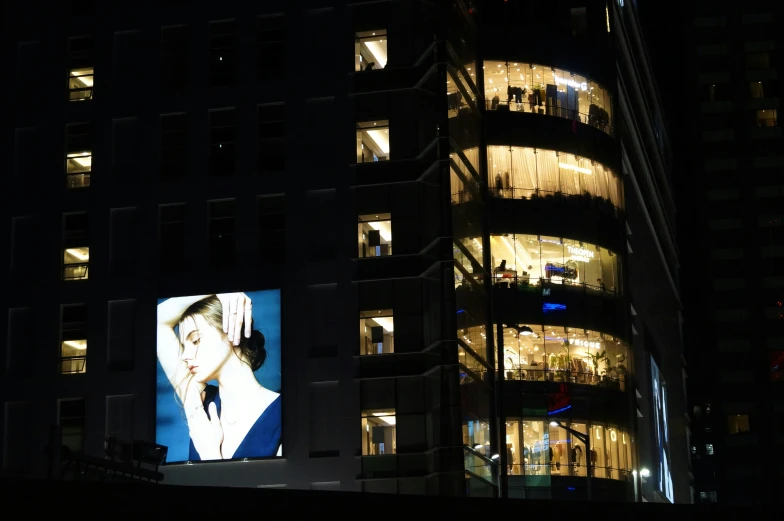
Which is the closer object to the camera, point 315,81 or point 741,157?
point 315,81

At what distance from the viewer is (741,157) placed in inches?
6772

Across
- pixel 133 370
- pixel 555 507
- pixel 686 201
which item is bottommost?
pixel 555 507

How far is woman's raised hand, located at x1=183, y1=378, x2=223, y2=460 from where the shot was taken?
63562 mm

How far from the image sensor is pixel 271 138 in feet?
224

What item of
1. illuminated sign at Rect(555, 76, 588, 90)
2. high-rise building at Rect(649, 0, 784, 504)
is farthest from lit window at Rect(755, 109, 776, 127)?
illuminated sign at Rect(555, 76, 588, 90)

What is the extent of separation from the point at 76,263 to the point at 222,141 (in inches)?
403

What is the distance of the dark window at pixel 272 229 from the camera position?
66188 mm

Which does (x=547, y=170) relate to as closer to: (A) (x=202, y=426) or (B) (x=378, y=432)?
(B) (x=378, y=432)

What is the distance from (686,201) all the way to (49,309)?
12102 centimetres

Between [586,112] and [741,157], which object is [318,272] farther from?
[741,157]

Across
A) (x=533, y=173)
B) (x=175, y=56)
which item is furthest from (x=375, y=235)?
(x=175, y=56)

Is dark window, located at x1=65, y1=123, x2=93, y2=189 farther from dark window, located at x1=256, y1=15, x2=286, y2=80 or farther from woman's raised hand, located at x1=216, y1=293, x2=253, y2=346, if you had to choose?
woman's raised hand, located at x1=216, y1=293, x2=253, y2=346

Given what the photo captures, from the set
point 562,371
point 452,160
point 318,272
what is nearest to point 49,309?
point 318,272

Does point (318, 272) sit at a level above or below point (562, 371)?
above
